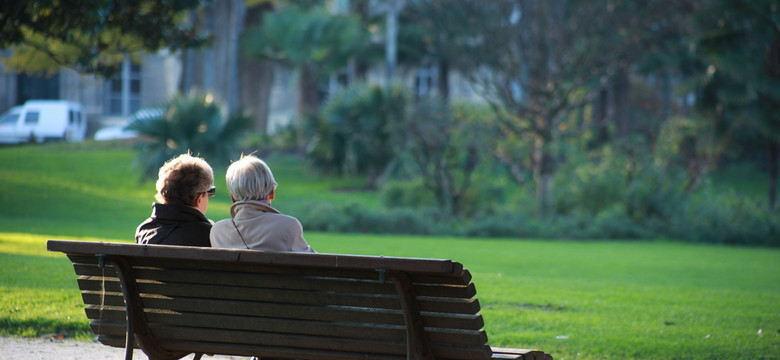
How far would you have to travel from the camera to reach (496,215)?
1811 centimetres

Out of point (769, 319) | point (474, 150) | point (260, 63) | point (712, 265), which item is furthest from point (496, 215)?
point (260, 63)

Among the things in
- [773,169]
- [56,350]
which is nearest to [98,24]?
[56,350]

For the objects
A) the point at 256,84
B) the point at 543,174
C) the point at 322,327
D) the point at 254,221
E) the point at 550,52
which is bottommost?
the point at 322,327

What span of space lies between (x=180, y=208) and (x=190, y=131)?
15932 mm

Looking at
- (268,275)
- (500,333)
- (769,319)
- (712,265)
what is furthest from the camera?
(712,265)

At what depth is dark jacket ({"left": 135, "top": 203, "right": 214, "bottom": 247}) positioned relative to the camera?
4.41 m

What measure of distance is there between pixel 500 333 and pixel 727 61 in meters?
13.4

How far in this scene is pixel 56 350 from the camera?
19.2ft

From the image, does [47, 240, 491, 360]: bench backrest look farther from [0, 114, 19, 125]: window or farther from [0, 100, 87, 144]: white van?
[0, 114, 19, 125]: window

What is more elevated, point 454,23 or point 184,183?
point 454,23

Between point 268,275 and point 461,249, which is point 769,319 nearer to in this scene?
point 268,275

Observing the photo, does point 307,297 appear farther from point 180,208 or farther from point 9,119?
point 9,119

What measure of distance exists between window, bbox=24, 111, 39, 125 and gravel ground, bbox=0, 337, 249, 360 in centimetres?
3250

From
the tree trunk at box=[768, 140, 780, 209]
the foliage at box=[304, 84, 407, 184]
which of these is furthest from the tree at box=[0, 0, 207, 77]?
the tree trunk at box=[768, 140, 780, 209]
